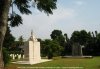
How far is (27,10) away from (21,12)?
326 mm

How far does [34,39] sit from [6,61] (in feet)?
44.7

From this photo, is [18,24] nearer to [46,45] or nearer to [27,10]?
[27,10]

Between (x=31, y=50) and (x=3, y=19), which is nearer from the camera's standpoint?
(x=3, y=19)

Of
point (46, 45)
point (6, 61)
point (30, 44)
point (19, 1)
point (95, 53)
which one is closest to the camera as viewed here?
point (19, 1)

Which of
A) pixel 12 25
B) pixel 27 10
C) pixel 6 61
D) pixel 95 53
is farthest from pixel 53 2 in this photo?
pixel 95 53

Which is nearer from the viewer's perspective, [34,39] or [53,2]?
Answer: [53,2]

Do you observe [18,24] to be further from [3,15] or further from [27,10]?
[3,15]


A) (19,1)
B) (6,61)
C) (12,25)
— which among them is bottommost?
(6,61)

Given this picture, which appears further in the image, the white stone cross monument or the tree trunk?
the white stone cross monument

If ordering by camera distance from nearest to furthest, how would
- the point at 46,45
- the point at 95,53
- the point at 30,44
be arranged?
the point at 30,44
the point at 46,45
the point at 95,53

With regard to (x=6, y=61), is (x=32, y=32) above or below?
above

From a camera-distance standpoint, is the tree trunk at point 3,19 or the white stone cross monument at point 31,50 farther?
the white stone cross monument at point 31,50

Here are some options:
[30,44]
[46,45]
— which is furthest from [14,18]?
[46,45]

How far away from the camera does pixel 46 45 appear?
5019 centimetres
